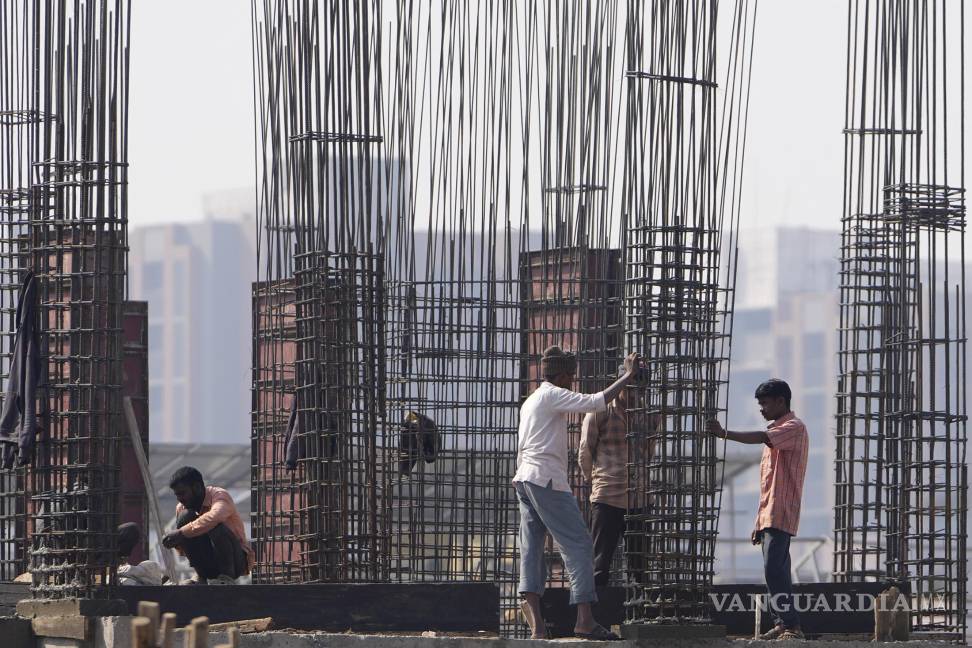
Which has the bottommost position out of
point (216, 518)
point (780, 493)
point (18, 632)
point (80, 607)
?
point (18, 632)

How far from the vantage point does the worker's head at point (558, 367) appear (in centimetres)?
1127

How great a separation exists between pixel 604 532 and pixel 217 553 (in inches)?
128

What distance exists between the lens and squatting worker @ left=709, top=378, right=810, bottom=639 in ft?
38.1

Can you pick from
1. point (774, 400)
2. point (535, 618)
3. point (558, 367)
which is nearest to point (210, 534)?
point (535, 618)

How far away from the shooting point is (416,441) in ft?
49.2

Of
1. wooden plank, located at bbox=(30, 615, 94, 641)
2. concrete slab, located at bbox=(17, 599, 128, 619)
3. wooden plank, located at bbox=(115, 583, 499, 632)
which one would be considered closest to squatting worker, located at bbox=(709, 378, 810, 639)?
wooden plank, located at bbox=(115, 583, 499, 632)

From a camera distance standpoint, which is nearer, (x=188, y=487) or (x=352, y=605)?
(x=352, y=605)

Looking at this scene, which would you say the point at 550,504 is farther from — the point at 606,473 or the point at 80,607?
the point at 80,607

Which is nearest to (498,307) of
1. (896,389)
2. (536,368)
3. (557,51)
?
(536,368)

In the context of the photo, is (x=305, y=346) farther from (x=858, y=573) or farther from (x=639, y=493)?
(x=858, y=573)

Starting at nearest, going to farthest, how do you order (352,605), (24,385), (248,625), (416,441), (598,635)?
(598,635)
(248,625)
(352,605)
(24,385)
(416,441)

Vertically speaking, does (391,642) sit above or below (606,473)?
below

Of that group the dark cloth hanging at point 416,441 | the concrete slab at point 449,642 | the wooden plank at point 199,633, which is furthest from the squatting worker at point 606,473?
the wooden plank at point 199,633

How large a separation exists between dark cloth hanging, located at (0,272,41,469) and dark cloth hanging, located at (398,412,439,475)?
303cm
